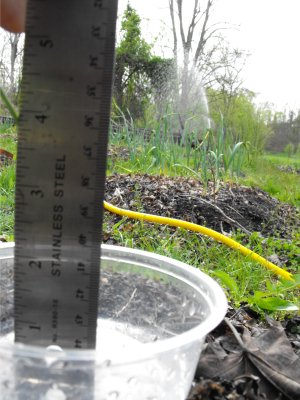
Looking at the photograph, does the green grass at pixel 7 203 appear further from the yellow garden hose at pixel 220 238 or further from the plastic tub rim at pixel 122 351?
the plastic tub rim at pixel 122 351

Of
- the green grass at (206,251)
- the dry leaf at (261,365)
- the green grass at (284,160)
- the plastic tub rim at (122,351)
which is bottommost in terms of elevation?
the green grass at (206,251)

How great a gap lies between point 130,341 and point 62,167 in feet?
1.67

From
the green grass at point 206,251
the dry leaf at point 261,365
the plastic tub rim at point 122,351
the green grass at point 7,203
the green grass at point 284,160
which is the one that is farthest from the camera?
the green grass at point 284,160

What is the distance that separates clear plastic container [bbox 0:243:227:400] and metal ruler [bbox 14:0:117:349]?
0.17ft

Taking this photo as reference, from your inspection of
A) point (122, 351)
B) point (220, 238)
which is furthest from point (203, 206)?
point (122, 351)

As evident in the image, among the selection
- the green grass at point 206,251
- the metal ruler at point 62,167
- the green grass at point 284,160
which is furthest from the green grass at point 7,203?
the green grass at point 284,160

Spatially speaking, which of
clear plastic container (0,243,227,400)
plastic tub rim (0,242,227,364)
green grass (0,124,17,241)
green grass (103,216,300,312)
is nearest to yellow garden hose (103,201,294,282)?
green grass (103,216,300,312)

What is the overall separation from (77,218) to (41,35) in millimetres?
243

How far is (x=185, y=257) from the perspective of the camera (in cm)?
152

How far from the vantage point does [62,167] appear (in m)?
0.37

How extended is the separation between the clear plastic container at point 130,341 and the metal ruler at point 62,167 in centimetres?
5

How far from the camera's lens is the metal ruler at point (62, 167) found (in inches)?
14.2

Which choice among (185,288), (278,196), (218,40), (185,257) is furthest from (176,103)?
(185,288)

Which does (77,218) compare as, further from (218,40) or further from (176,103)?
(218,40)
